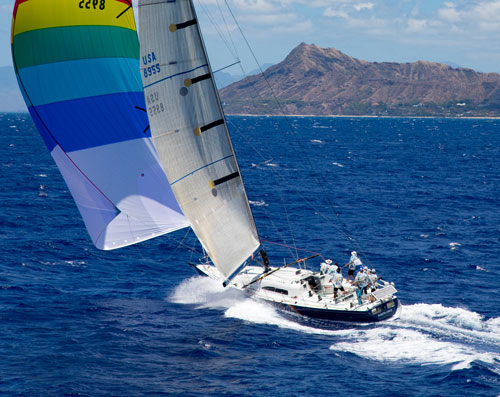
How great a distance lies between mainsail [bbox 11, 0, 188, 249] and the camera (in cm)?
2733

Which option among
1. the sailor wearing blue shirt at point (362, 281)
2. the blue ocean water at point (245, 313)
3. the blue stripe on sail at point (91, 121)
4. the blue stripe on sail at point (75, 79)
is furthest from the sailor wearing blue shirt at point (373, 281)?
the blue stripe on sail at point (75, 79)

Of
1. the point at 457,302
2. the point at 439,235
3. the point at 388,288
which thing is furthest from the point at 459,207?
the point at 388,288

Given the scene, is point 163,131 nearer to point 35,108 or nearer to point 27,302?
point 35,108

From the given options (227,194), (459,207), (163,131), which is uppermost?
(163,131)

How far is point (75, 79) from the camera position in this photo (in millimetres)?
28188

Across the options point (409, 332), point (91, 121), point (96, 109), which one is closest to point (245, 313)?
point (409, 332)

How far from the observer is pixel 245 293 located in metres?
32.8

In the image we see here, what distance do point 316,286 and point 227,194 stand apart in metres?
6.61

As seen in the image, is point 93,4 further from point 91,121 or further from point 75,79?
point 91,121

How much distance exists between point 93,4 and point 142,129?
600 centimetres

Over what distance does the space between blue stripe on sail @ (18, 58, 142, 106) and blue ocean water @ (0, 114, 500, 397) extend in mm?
10486

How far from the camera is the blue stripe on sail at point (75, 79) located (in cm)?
2769

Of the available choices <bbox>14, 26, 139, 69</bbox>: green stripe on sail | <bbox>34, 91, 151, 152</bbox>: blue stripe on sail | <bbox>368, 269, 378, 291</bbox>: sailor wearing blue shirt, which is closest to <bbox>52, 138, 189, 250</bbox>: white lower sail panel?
<bbox>34, 91, 151, 152</bbox>: blue stripe on sail

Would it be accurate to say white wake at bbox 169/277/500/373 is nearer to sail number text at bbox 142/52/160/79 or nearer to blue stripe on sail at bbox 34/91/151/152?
blue stripe on sail at bbox 34/91/151/152
